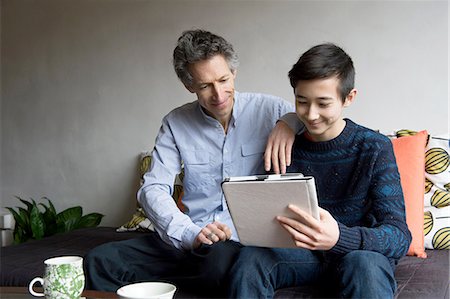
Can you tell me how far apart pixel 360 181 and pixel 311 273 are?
0.28m

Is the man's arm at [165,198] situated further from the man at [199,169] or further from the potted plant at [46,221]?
the potted plant at [46,221]

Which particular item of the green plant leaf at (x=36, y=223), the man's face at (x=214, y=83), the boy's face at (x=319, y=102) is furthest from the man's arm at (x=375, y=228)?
the green plant leaf at (x=36, y=223)

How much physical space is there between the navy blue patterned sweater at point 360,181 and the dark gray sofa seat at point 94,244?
0.13 metres

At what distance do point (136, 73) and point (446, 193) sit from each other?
1636mm

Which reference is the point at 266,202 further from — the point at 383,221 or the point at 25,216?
the point at 25,216

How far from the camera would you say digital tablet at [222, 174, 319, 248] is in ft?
4.31

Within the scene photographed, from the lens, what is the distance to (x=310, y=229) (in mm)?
1353

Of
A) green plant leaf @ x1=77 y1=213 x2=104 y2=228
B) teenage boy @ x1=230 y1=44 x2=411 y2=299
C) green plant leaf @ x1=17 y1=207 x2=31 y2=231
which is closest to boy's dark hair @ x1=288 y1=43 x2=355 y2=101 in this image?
teenage boy @ x1=230 y1=44 x2=411 y2=299

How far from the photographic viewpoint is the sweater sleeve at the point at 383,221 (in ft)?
4.67

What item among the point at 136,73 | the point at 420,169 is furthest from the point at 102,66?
A: the point at 420,169

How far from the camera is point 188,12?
290 cm

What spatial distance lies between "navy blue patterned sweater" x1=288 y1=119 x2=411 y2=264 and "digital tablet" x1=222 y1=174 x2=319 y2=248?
0.52ft

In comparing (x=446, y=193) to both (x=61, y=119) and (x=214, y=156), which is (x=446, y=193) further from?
(x=61, y=119)

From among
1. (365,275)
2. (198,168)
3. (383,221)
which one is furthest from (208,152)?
(365,275)
